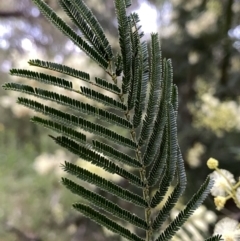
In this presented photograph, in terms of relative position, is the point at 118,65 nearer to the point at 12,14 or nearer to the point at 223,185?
the point at 223,185

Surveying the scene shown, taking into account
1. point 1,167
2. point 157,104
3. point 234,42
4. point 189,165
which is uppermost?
point 234,42

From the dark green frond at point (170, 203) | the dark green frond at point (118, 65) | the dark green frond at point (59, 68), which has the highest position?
the dark green frond at point (118, 65)

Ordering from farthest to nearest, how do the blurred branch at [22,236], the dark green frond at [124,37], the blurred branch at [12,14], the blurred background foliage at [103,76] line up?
the blurred branch at [12,14] < the blurred branch at [22,236] < the blurred background foliage at [103,76] < the dark green frond at [124,37]

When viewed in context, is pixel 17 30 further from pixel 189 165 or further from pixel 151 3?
pixel 189 165

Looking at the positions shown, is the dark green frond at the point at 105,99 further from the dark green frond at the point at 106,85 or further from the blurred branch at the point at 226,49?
the blurred branch at the point at 226,49

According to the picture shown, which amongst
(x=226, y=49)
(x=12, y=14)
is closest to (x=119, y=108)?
(x=226, y=49)

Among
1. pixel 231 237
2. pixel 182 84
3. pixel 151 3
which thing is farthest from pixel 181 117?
pixel 231 237

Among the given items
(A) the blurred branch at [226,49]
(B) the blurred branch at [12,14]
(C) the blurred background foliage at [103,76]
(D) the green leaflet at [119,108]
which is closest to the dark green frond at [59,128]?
(D) the green leaflet at [119,108]
